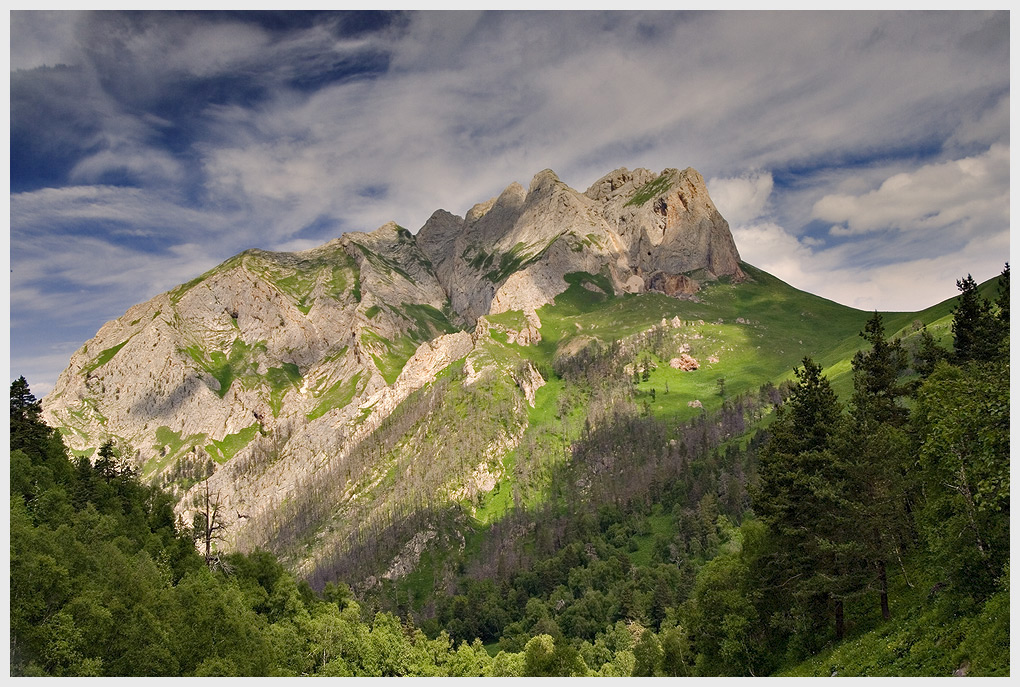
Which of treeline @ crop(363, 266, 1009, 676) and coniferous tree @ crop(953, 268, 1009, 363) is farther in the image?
coniferous tree @ crop(953, 268, 1009, 363)

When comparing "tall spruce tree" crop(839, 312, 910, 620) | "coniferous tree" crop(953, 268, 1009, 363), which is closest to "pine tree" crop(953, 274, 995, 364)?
"coniferous tree" crop(953, 268, 1009, 363)

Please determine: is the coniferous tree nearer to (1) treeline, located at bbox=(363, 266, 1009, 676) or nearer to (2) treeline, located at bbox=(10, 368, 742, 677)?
(1) treeline, located at bbox=(363, 266, 1009, 676)

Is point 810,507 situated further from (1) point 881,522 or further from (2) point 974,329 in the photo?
(2) point 974,329

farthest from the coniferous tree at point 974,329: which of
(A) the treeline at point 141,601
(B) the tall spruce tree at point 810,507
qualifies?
(A) the treeline at point 141,601

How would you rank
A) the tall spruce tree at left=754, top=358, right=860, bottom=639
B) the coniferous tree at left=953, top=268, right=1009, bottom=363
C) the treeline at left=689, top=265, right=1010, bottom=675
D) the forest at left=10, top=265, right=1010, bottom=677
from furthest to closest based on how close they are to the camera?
the coniferous tree at left=953, top=268, right=1009, bottom=363 < the tall spruce tree at left=754, top=358, right=860, bottom=639 < the forest at left=10, top=265, right=1010, bottom=677 < the treeline at left=689, top=265, right=1010, bottom=675

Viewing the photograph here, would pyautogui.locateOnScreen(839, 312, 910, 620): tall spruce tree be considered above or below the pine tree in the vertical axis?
below

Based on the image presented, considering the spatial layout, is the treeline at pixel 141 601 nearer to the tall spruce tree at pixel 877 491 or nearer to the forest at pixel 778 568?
the forest at pixel 778 568

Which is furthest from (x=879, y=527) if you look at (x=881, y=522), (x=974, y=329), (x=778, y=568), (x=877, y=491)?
(x=974, y=329)

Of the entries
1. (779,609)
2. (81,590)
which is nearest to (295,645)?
(81,590)

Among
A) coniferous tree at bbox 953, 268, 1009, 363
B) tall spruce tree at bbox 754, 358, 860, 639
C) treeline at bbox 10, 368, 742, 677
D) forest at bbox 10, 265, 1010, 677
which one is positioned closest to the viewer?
forest at bbox 10, 265, 1010, 677
